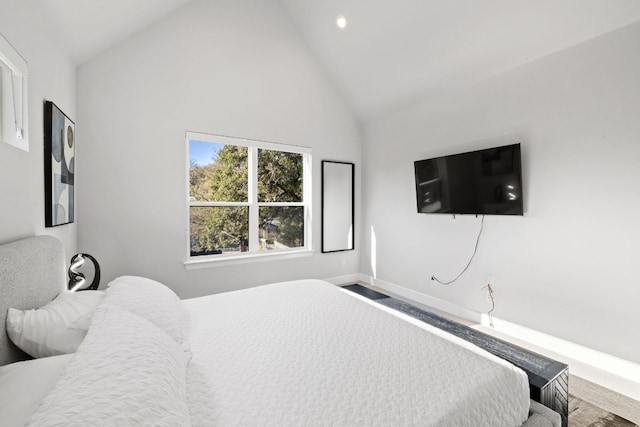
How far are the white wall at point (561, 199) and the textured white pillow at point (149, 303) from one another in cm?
291

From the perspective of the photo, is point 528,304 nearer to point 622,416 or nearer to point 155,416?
point 622,416

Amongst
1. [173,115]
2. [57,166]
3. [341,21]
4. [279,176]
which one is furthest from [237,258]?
[341,21]

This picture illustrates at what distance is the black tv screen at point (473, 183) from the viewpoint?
8.96 feet

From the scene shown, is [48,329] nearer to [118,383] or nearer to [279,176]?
[118,383]

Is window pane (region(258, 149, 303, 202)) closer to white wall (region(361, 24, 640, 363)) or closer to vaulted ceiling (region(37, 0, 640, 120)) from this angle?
vaulted ceiling (region(37, 0, 640, 120))

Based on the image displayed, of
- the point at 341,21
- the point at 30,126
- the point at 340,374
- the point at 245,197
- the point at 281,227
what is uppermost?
the point at 341,21

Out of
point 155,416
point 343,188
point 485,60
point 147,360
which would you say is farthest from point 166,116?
point 485,60

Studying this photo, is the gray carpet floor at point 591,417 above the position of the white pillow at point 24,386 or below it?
below

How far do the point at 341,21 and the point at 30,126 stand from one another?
3150mm

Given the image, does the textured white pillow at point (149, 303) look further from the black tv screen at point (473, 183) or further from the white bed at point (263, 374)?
the black tv screen at point (473, 183)

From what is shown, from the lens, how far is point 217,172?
3.54m

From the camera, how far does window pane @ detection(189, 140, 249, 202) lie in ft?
11.1

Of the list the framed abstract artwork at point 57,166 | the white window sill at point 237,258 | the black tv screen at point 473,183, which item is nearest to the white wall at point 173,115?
the white window sill at point 237,258

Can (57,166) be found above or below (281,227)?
above
